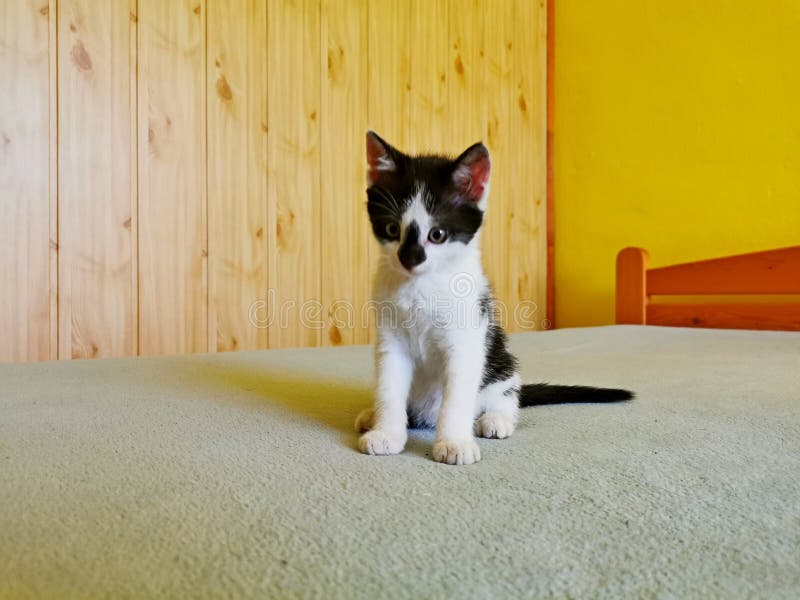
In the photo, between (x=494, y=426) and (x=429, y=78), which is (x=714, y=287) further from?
(x=494, y=426)

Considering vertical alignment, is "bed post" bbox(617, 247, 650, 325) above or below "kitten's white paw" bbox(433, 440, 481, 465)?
above

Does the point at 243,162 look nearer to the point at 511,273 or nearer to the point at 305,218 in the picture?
the point at 305,218

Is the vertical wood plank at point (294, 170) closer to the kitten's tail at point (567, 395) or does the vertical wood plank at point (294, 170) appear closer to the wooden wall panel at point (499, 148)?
the wooden wall panel at point (499, 148)

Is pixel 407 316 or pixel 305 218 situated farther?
pixel 305 218

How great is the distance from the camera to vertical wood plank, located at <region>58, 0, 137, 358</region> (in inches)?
75.8

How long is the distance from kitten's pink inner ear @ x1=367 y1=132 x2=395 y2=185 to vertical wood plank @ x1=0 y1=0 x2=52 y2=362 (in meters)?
1.47

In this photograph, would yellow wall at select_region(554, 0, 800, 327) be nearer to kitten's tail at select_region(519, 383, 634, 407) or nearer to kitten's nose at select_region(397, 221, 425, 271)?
kitten's tail at select_region(519, 383, 634, 407)

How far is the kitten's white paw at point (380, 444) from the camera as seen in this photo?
718 millimetres

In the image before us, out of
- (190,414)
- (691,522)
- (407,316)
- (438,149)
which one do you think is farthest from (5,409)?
(438,149)

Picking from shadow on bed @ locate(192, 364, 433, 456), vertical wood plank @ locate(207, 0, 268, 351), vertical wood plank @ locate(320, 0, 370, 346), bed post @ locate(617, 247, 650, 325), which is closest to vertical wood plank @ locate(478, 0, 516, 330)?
bed post @ locate(617, 247, 650, 325)

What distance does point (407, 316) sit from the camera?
2.80 feet

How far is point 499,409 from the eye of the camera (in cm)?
90

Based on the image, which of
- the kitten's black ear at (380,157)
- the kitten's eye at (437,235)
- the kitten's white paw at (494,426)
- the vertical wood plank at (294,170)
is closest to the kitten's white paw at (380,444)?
the kitten's white paw at (494,426)

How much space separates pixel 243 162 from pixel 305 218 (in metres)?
0.34
